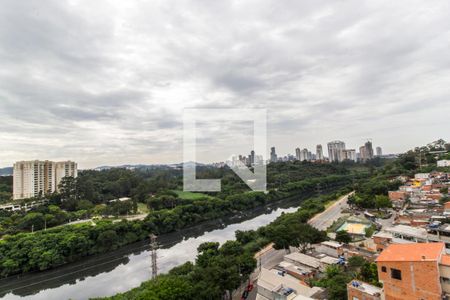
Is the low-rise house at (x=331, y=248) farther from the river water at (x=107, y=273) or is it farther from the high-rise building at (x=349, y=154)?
the high-rise building at (x=349, y=154)

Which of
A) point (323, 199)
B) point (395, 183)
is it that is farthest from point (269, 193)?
point (395, 183)

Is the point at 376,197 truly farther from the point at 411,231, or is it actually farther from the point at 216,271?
the point at 216,271

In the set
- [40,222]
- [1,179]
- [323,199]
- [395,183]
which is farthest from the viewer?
[1,179]

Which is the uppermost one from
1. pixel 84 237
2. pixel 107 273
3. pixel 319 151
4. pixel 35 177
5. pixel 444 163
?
pixel 319 151

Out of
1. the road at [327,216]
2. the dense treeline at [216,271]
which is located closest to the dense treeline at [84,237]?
the road at [327,216]

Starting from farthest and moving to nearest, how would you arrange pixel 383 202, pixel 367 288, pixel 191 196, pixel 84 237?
pixel 191 196, pixel 383 202, pixel 84 237, pixel 367 288

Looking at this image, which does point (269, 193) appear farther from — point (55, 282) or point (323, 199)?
point (55, 282)

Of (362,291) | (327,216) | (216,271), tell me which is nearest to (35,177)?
(216,271)
